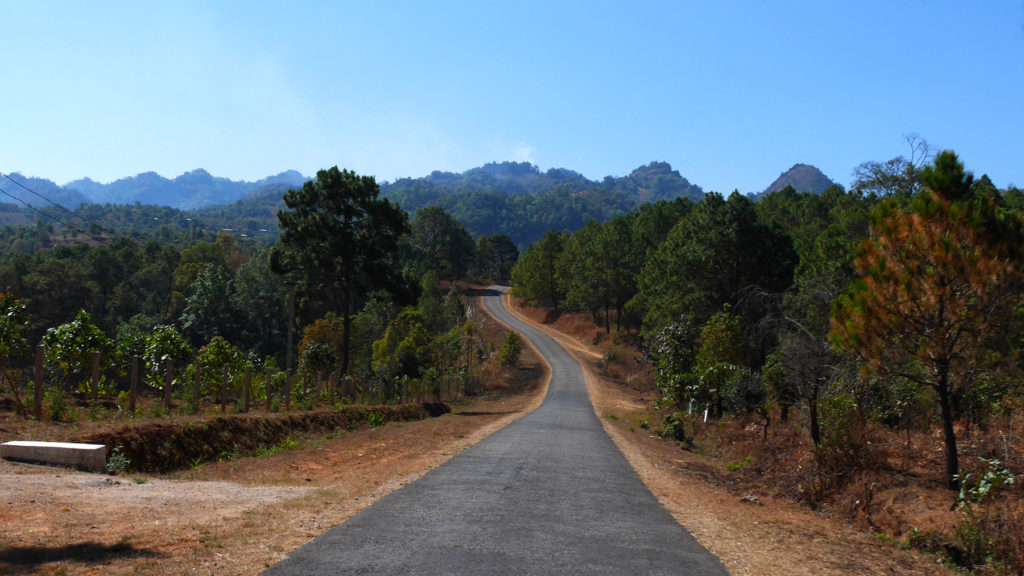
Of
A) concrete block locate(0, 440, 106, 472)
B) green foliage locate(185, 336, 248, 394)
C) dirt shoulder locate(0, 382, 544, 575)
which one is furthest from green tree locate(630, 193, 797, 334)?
concrete block locate(0, 440, 106, 472)

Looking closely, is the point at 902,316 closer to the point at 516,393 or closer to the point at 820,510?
the point at 820,510

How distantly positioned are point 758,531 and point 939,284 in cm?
507

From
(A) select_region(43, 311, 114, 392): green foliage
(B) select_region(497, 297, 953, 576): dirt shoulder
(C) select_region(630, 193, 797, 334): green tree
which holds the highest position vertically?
→ (C) select_region(630, 193, 797, 334): green tree

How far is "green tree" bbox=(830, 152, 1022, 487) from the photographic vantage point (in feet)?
34.2

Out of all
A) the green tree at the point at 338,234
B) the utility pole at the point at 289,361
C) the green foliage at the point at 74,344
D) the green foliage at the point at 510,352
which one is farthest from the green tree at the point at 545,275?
the green foliage at the point at 74,344

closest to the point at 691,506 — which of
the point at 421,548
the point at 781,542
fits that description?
the point at 781,542

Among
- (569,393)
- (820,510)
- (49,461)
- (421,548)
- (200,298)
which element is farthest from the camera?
(200,298)

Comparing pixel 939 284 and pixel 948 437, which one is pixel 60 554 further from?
pixel 948 437

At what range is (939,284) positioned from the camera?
10.8 m

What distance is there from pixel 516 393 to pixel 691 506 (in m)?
35.9

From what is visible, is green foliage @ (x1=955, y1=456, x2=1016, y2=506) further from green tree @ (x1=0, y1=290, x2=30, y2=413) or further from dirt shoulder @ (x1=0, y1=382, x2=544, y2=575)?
green tree @ (x1=0, y1=290, x2=30, y2=413)

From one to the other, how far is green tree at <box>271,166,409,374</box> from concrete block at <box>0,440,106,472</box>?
75.6 ft

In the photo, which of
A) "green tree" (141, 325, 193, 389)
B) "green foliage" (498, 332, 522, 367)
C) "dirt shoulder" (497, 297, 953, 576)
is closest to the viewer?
"dirt shoulder" (497, 297, 953, 576)

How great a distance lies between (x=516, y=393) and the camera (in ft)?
153
